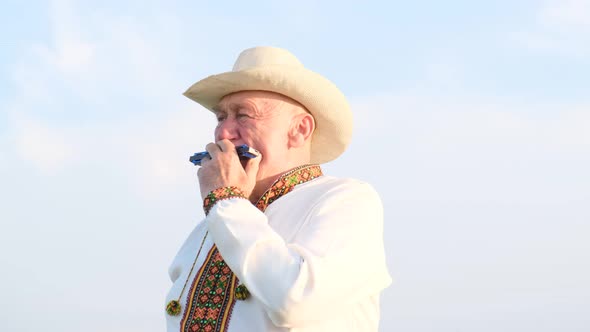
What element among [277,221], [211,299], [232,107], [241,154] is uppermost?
[232,107]

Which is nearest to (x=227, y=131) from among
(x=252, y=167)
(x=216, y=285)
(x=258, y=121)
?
(x=258, y=121)

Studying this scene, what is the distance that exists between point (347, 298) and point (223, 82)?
59.2 inches

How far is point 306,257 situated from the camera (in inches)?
148

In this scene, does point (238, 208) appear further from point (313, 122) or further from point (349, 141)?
point (349, 141)

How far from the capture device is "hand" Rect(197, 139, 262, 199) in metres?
4.13

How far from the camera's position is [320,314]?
376 centimetres

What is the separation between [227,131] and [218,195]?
Answer: 24.4 inches

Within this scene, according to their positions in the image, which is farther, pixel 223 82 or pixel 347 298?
pixel 223 82

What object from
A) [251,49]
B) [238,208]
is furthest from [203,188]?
[251,49]

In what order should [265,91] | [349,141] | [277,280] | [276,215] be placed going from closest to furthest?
1. [277,280]
2. [276,215]
3. [265,91]
4. [349,141]

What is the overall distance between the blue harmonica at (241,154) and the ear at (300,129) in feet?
1.02

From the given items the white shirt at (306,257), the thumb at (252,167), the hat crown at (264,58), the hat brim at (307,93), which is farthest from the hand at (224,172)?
the hat crown at (264,58)

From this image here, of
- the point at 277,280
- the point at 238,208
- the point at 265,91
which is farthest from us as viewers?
the point at 265,91

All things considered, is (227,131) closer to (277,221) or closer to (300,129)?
(300,129)
